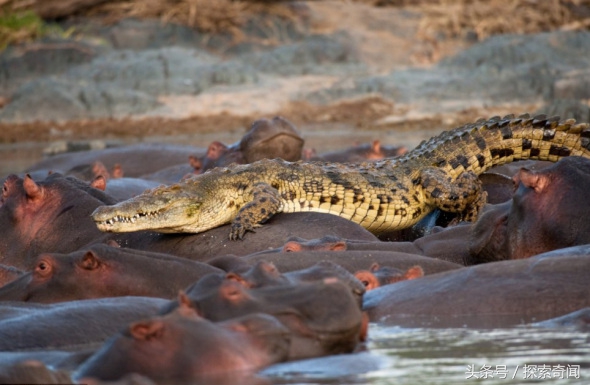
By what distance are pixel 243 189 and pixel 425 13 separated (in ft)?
48.6

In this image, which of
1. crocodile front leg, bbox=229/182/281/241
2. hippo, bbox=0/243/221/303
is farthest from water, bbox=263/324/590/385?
crocodile front leg, bbox=229/182/281/241

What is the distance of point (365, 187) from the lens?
8797 millimetres

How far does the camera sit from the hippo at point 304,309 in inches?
198

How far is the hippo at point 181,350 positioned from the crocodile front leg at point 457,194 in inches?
155

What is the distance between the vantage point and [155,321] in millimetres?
4758

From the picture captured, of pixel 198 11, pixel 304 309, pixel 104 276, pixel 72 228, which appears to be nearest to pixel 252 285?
pixel 304 309

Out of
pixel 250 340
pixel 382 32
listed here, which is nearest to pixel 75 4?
pixel 382 32

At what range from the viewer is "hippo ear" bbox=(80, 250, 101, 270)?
6.26 m

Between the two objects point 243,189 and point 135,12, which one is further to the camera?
point 135,12

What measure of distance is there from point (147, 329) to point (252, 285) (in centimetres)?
78

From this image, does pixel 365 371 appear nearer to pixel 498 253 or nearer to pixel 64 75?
pixel 498 253

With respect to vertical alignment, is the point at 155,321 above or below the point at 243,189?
above

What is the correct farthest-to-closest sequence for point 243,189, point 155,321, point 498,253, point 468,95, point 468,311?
point 468,95 → point 243,189 → point 498,253 → point 468,311 → point 155,321

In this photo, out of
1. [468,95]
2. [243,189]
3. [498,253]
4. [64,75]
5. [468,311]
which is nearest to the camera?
[468,311]
